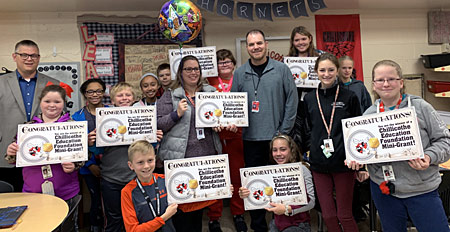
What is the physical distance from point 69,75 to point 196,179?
8.11 feet

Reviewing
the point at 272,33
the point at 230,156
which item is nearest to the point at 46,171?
the point at 230,156

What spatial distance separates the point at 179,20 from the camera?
299 centimetres

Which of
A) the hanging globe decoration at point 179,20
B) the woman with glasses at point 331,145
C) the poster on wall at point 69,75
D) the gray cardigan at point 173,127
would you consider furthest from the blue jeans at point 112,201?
the poster on wall at point 69,75

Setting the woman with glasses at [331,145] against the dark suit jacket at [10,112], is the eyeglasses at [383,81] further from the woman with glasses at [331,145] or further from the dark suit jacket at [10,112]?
the dark suit jacket at [10,112]

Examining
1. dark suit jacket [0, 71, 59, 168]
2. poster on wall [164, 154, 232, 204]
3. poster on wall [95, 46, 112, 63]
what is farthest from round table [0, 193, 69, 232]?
poster on wall [95, 46, 112, 63]

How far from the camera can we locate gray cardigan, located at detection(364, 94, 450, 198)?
1.87 metres

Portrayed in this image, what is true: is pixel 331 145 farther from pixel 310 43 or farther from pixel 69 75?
pixel 69 75

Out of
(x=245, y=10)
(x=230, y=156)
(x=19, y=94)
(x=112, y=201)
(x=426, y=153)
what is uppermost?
(x=245, y=10)

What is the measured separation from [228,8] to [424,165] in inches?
102

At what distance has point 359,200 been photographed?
3.25 meters

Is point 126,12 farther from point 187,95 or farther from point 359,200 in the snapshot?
point 359,200

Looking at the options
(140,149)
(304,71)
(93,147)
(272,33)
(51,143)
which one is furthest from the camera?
(272,33)

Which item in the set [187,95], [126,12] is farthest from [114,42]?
[187,95]

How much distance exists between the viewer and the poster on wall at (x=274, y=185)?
2.43m
